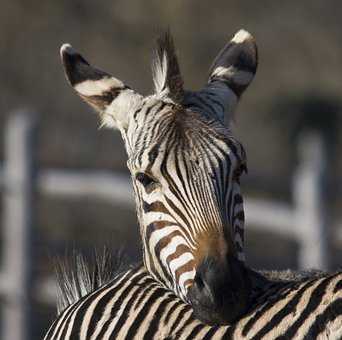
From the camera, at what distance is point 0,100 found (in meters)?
24.9

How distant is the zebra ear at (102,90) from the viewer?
5.39 meters

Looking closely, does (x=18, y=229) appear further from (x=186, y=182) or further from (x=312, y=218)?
(x=186, y=182)

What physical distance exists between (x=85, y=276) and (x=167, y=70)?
108 cm

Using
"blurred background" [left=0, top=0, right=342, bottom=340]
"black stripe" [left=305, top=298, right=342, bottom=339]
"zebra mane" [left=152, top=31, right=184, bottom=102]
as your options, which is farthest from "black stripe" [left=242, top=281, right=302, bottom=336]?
"blurred background" [left=0, top=0, right=342, bottom=340]

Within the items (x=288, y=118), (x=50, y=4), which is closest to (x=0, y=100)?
(x=50, y=4)

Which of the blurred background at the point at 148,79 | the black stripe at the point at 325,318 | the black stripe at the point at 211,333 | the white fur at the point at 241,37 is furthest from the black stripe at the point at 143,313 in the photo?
the blurred background at the point at 148,79

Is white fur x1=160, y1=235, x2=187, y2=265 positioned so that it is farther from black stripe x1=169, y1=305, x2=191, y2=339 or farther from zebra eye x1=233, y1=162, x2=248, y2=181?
zebra eye x1=233, y1=162, x2=248, y2=181

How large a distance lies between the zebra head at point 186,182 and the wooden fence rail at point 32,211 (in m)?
6.21

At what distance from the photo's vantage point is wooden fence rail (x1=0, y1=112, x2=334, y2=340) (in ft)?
37.7

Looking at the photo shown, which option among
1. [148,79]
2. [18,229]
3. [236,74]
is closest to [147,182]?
[236,74]

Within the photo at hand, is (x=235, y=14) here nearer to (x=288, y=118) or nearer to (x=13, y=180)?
(x=288, y=118)

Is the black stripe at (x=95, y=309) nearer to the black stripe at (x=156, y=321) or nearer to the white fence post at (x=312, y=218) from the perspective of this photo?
the black stripe at (x=156, y=321)

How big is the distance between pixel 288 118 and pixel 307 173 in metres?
13.4

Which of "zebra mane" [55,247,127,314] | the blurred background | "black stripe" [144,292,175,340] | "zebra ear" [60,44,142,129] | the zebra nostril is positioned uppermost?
the blurred background
